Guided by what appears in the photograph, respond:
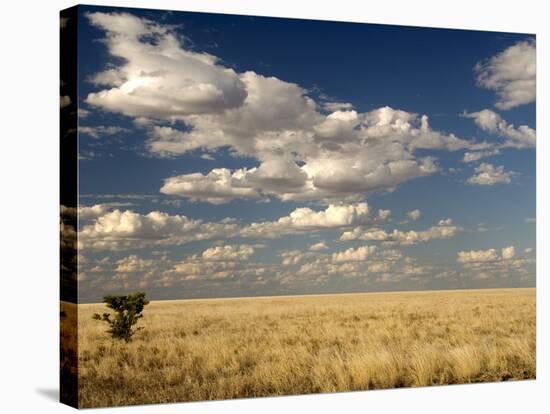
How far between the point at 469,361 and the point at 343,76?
19.5 feet

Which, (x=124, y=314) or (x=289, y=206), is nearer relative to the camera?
(x=124, y=314)

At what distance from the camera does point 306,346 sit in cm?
1894

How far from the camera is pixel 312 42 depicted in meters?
19.2

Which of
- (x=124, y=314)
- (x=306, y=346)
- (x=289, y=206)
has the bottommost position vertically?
(x=306, y=346)

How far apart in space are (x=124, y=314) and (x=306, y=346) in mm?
3428

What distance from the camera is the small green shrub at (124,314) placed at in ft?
57.2

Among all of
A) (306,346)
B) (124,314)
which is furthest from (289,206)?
(124,314)

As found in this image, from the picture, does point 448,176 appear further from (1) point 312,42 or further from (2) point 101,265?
(2) point 101,265

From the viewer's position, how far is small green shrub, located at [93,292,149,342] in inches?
686

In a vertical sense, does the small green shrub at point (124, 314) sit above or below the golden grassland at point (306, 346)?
above

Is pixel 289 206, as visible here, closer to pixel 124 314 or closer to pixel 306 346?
pixel 306 346

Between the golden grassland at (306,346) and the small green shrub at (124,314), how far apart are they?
14 cm

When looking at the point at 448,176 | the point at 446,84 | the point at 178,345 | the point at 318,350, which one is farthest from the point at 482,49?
the point at 178,345

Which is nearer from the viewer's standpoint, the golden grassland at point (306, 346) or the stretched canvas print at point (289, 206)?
the stretched canvas print at point (289, 206)
